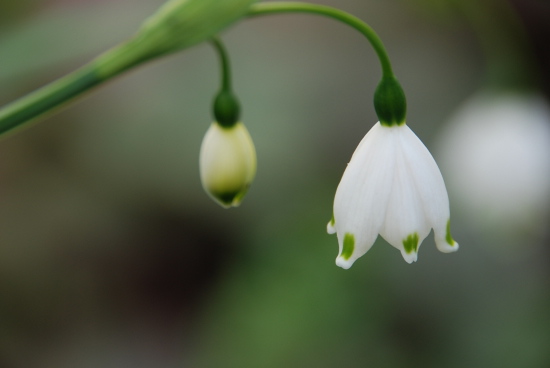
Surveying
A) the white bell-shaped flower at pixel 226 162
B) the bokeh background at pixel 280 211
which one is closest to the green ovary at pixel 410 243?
the white bell-shaped flower at pixel 226 162

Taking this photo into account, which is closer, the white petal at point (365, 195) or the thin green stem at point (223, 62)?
the white petal at point (365, 195)

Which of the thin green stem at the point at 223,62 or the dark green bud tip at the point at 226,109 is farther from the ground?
the thin green stem at the point at 223,62

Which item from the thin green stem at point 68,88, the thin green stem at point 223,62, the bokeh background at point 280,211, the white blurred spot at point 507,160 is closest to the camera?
the thin green stem at point 68,88

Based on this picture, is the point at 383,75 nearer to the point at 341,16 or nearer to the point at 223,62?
the point at 341,16

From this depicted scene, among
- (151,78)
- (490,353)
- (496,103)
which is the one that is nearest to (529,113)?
(496,103)

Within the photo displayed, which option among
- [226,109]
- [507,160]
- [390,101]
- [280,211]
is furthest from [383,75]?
[280,211]

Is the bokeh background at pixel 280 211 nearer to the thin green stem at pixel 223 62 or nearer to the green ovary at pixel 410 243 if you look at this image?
the thin green stem at pixel 223 62
